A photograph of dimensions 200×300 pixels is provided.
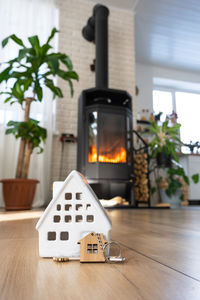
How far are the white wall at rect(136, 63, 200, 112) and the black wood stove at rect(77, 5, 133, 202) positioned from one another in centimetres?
204

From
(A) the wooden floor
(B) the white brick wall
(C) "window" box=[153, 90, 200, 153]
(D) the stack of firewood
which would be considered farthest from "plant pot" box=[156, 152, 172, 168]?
(A) the wooden floor

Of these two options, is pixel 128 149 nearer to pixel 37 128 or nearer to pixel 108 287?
pixel 37 128

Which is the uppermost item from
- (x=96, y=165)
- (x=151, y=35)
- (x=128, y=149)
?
(x=151, y=35)

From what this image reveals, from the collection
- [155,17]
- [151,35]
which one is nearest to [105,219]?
[155,17]

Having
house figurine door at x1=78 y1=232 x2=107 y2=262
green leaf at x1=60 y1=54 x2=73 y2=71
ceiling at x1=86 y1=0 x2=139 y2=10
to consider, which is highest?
ceiling at x1=86 y1=0 x2=139 y2=10

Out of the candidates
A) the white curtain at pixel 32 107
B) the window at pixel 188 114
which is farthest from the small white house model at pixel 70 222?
the window at pixel 188 114

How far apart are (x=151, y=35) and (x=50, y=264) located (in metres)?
4.24

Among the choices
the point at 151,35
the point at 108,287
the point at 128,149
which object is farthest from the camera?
the point at 151,35

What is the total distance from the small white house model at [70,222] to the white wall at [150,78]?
417cm

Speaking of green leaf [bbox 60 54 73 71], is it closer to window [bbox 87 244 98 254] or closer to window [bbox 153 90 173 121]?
window [bbox 87 244 98 254]

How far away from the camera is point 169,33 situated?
13.0 ft

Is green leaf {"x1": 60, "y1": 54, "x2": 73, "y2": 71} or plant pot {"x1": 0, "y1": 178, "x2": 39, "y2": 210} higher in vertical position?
green leaf {"x1": 60, "y1": 54, "x2": 73, "y2": 71}

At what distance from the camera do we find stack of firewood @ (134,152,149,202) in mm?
2796

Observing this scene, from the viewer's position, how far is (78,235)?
40 centimetres
